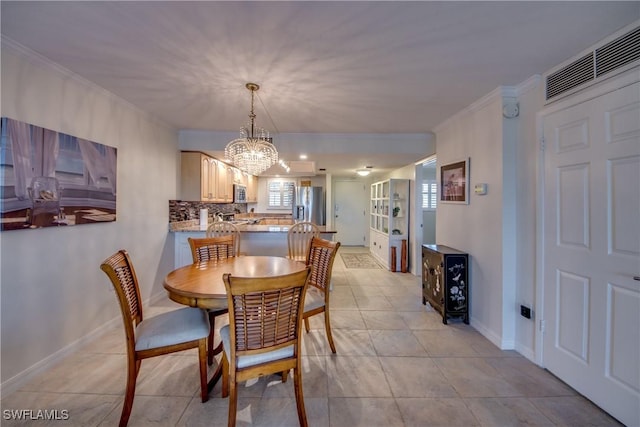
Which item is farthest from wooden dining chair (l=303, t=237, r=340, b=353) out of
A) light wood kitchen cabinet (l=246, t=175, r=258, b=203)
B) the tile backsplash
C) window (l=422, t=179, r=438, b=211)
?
light wood kitchen cabinet (l=246, t=175, r=258, b=203)

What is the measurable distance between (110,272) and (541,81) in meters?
3.41

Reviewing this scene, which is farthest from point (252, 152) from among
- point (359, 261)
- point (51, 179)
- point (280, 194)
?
point (280, 194)

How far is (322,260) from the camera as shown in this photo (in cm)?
254

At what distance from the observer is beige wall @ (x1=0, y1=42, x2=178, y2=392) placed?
1.86 metres

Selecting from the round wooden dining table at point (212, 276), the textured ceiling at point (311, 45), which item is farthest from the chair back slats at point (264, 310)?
the textured ceiling at point (311, 45)

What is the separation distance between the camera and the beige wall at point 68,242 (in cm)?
186

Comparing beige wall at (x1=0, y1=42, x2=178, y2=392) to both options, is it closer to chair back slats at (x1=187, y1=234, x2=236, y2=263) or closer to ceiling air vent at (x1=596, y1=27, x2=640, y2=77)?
chair back slats at (x1=187, y1=234, x2=236, y2=263)

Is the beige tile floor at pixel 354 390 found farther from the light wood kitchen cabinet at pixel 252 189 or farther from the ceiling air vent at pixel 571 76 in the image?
the light wood kitchen cabinet at pixel 252 189

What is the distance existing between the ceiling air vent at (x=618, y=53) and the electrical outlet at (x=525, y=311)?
1.83m

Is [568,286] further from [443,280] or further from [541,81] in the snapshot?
[541,81]

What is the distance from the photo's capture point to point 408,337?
2.64 meters

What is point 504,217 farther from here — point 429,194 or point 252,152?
point 429,194

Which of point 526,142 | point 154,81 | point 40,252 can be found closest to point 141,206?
point 40,252

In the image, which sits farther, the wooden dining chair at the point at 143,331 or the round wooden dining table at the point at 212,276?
the round wooden dining table at the point at 212,276
